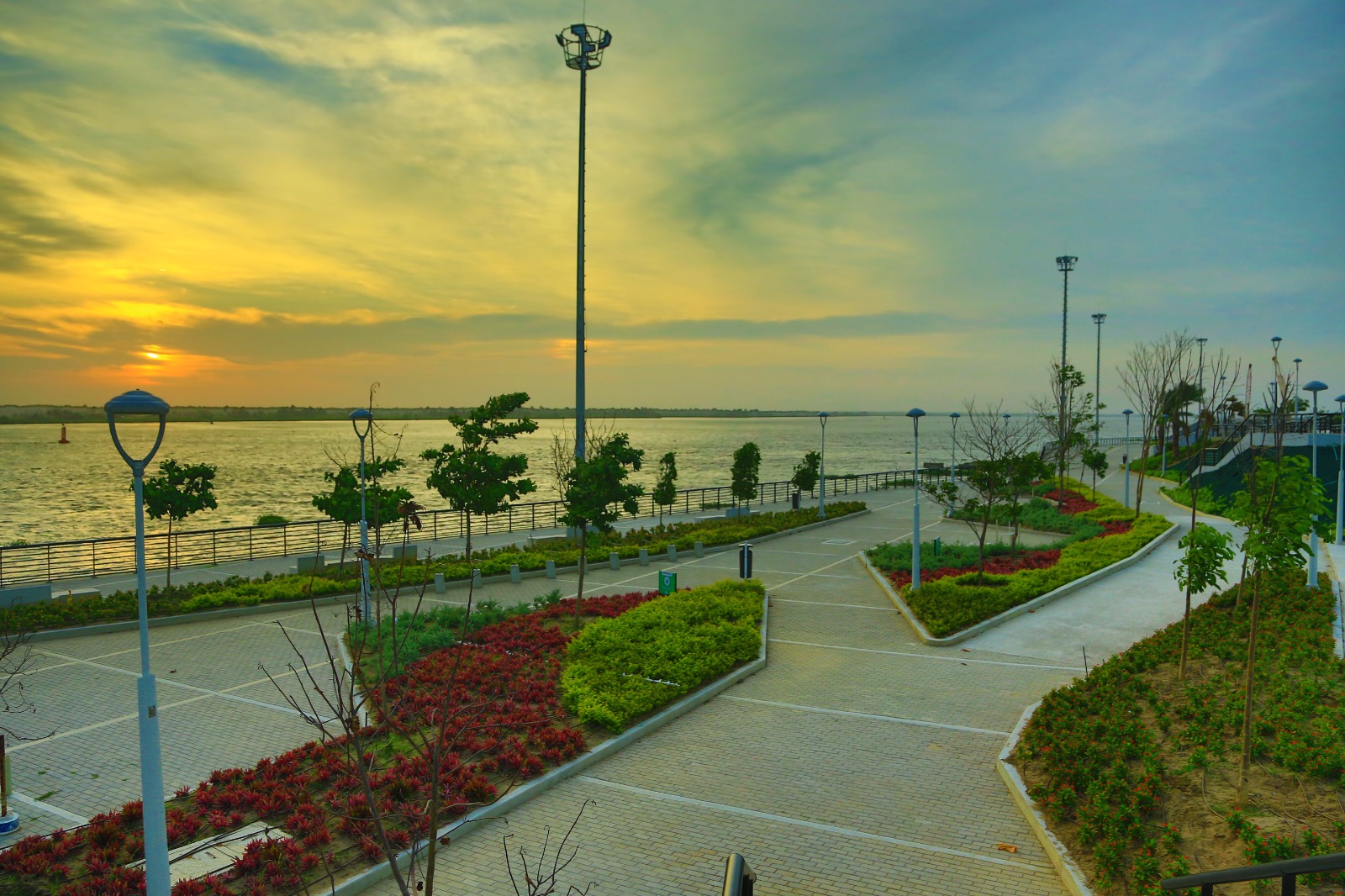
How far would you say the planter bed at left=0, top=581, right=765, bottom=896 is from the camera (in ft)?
23.9

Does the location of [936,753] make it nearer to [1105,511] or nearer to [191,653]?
[191,653]

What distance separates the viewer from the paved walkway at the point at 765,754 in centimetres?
766

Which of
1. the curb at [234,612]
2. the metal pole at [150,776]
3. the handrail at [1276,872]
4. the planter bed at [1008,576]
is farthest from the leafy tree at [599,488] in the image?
the handrail at [1276,872]

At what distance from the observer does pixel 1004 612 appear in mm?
17250

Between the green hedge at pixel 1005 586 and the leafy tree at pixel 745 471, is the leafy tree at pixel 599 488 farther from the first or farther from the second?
the leafy tree at pixel 745 471

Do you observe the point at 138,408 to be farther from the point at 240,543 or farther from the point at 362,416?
the point at 240,543

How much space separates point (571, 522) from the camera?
16766mm

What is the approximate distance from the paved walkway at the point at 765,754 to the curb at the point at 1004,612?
1.05 feet

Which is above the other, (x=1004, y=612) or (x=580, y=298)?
(x=580, y=298)

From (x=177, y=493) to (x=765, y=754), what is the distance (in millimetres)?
17984

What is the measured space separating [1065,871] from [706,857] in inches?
127

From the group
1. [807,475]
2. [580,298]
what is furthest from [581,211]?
[807,475]

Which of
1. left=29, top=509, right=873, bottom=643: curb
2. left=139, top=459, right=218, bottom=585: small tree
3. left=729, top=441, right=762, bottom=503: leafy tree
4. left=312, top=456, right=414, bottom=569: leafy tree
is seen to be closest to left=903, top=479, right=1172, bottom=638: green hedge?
left=29, top=509, right=873, bottom=643: curb

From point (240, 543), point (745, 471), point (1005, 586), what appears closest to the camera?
point (1005, 586)
